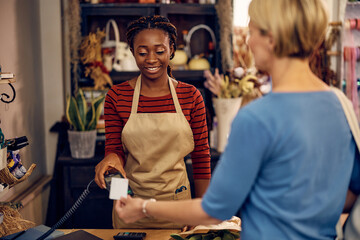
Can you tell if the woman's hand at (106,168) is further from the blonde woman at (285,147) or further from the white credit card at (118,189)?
the blonde woman at (285,147)

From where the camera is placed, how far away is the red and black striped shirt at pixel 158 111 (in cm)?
175

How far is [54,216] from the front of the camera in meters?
3.11

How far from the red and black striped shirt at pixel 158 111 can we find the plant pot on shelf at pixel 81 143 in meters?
1.23

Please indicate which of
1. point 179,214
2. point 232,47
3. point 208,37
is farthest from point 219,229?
point 208,37

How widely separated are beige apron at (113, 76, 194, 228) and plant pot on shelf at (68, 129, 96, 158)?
1256 millimetres

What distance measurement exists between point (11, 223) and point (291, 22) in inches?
51.3

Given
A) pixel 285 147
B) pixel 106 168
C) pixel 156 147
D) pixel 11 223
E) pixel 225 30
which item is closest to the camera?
pixel 285 147

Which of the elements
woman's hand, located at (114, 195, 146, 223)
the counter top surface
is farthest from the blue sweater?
the counter top surface

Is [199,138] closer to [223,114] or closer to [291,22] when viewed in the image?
[291,22]

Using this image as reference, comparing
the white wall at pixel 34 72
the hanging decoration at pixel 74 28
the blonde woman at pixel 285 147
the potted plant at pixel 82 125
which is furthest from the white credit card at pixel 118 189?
the hanging decoration at pixel 74 28

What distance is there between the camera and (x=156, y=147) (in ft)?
5.72

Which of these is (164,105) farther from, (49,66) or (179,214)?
(49,66)

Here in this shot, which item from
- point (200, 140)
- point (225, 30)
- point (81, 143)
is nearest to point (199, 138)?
point (200, 140)

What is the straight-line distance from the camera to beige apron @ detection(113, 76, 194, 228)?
173 cm
